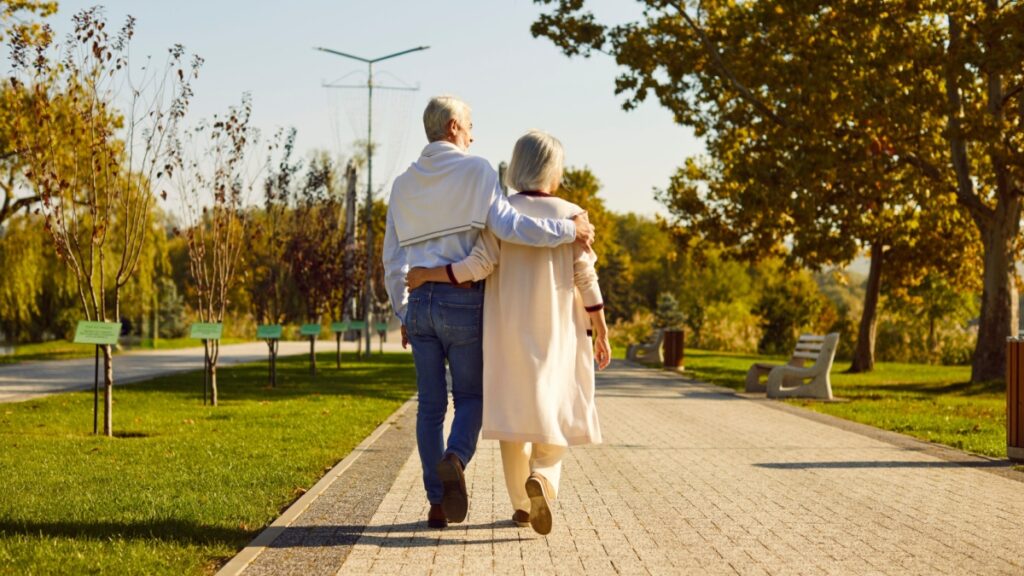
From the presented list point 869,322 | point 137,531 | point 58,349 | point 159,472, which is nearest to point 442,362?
point 137,531

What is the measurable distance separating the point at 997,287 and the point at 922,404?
4.99 meters

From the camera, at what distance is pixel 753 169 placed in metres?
21.9

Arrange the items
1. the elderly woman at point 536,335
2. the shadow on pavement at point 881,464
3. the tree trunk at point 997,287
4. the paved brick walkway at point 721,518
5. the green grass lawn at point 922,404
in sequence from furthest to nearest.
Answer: the tree trunk at point 997,287, the green grass lawn at point 922,404, the shadow on pavement at point 881,464, the elderly woman at point 536,335, the paved brick walkway at point 721,518

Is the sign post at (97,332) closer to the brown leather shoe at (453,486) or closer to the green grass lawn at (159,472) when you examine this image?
the green grass lawn at (159,472)

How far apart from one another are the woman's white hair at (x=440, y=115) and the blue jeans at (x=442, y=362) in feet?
2.69

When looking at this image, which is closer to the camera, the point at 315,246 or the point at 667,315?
the point at 315,246

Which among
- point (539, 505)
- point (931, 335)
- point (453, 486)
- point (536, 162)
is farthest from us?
point (931, 335)

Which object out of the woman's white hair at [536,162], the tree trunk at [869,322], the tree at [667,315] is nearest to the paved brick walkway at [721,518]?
the woman's white hair at [536,162]

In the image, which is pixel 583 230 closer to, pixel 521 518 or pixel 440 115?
pixel 440 115

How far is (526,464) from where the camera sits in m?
6.59

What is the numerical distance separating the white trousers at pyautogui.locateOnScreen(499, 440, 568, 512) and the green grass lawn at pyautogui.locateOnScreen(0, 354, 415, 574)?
4.49ft

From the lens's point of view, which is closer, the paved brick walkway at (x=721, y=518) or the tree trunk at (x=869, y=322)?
the paved brick walkway at (x=721, y=518)

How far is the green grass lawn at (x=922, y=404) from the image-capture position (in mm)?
13594

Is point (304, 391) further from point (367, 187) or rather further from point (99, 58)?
point (367, 187)
